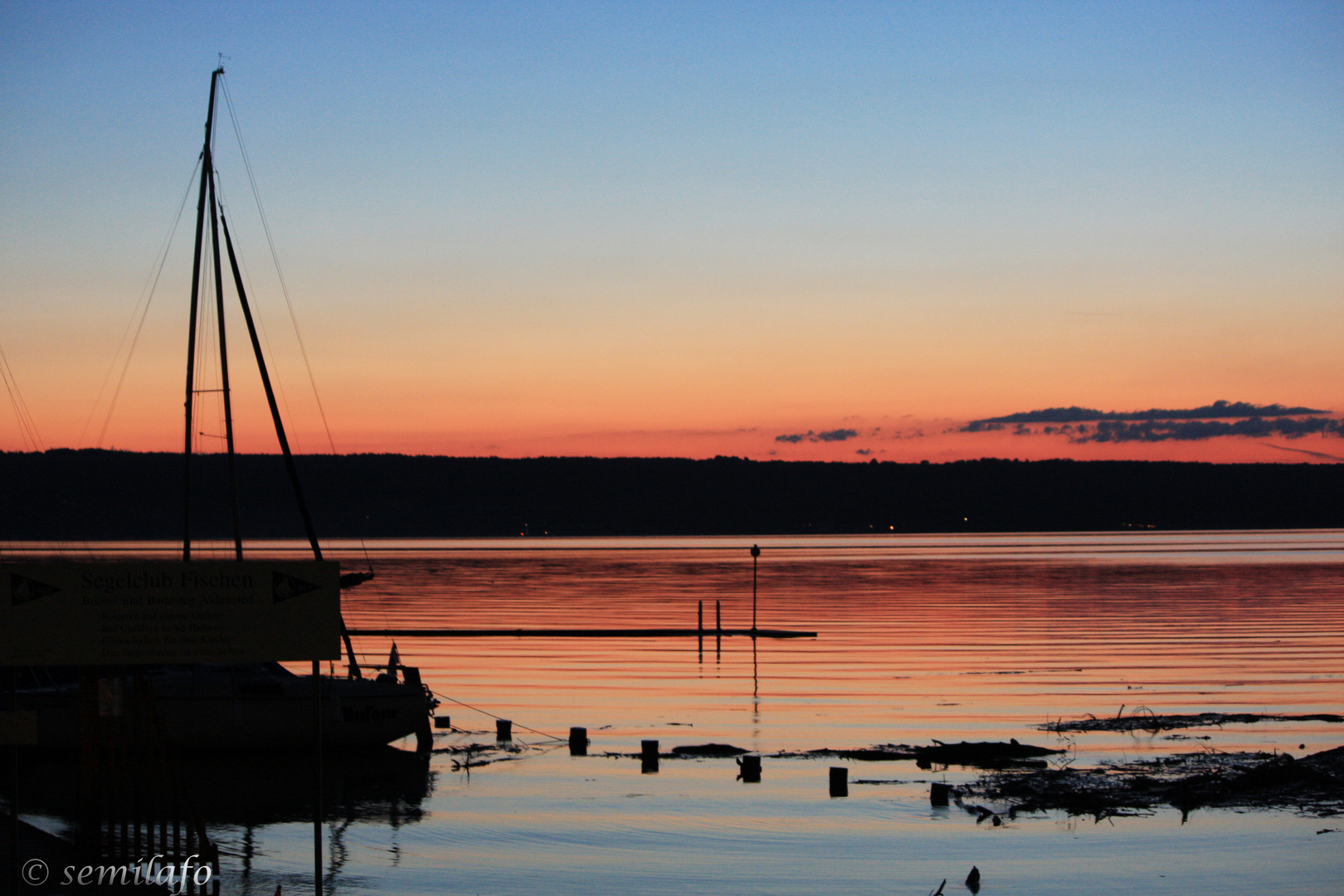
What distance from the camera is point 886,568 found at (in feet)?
446

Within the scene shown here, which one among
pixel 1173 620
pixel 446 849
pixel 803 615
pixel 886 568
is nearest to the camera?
pixel 446 849

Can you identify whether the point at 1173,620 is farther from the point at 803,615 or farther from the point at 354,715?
the point at 354,715

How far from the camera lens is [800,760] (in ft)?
85.5

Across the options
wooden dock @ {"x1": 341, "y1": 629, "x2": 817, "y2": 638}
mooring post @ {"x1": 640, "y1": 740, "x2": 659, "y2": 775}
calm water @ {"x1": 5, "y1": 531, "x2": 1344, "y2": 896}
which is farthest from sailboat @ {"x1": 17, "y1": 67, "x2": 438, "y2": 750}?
wooden dock @ {"x1": 341, "y1": 629, "x2": 817, "y2": 638}

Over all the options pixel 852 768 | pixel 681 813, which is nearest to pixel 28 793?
pixel 681 813

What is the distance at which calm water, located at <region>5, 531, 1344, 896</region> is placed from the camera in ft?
59.7

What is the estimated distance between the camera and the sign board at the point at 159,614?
1095cm

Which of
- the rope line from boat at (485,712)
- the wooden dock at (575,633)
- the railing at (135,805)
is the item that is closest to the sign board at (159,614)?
the railing at (135,805)

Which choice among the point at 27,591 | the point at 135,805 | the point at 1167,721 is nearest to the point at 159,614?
the point at 27,591

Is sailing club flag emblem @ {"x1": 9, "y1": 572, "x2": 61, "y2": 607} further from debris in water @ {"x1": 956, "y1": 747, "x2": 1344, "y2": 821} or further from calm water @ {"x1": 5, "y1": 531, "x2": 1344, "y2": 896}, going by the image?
debris in water @ {"x1": 956, "y1": 747, "x2": 1344, "y2": 821}

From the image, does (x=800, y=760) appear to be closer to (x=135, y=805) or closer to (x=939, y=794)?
(x=939, y=794)

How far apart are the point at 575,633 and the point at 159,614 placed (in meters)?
45.7

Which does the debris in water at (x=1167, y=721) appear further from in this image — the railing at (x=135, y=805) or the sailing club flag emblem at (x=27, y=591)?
the sailing club flag emblem at (x=27, y=591)

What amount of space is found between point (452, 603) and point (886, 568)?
2662 inches
